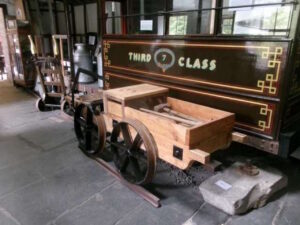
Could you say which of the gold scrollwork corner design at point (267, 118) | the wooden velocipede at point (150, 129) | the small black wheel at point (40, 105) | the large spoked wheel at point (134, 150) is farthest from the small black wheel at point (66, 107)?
the gold scrollwork corner design at point (267, 118)

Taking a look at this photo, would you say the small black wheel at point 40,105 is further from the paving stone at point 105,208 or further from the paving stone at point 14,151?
the paving stone at point 105,208

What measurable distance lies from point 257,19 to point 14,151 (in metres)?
3.16

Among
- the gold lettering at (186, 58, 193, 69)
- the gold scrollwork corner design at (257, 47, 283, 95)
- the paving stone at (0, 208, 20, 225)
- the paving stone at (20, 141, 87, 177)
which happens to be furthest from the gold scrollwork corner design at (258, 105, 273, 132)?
the paving stone at (0, 208, 20, 225)

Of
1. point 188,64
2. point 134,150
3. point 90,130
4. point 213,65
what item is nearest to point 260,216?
point 134,150

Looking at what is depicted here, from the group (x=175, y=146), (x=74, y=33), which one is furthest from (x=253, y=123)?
(x=74, y=33)

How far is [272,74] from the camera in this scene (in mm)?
1825

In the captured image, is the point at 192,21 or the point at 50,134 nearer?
the point at 192,21

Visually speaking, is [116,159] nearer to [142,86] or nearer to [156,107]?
[156,107]

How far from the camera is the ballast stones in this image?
195 cm

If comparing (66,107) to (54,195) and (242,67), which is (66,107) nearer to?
(54,195)

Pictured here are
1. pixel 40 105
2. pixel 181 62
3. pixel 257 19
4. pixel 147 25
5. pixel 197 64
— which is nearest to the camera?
pixel 197 64

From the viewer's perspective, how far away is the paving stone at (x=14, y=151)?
2.83 m

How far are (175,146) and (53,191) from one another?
1.24 m

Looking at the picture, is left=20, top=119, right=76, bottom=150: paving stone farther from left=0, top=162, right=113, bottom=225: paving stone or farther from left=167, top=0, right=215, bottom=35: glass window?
left=167, top=0, right=215, bottom=35: glass window
